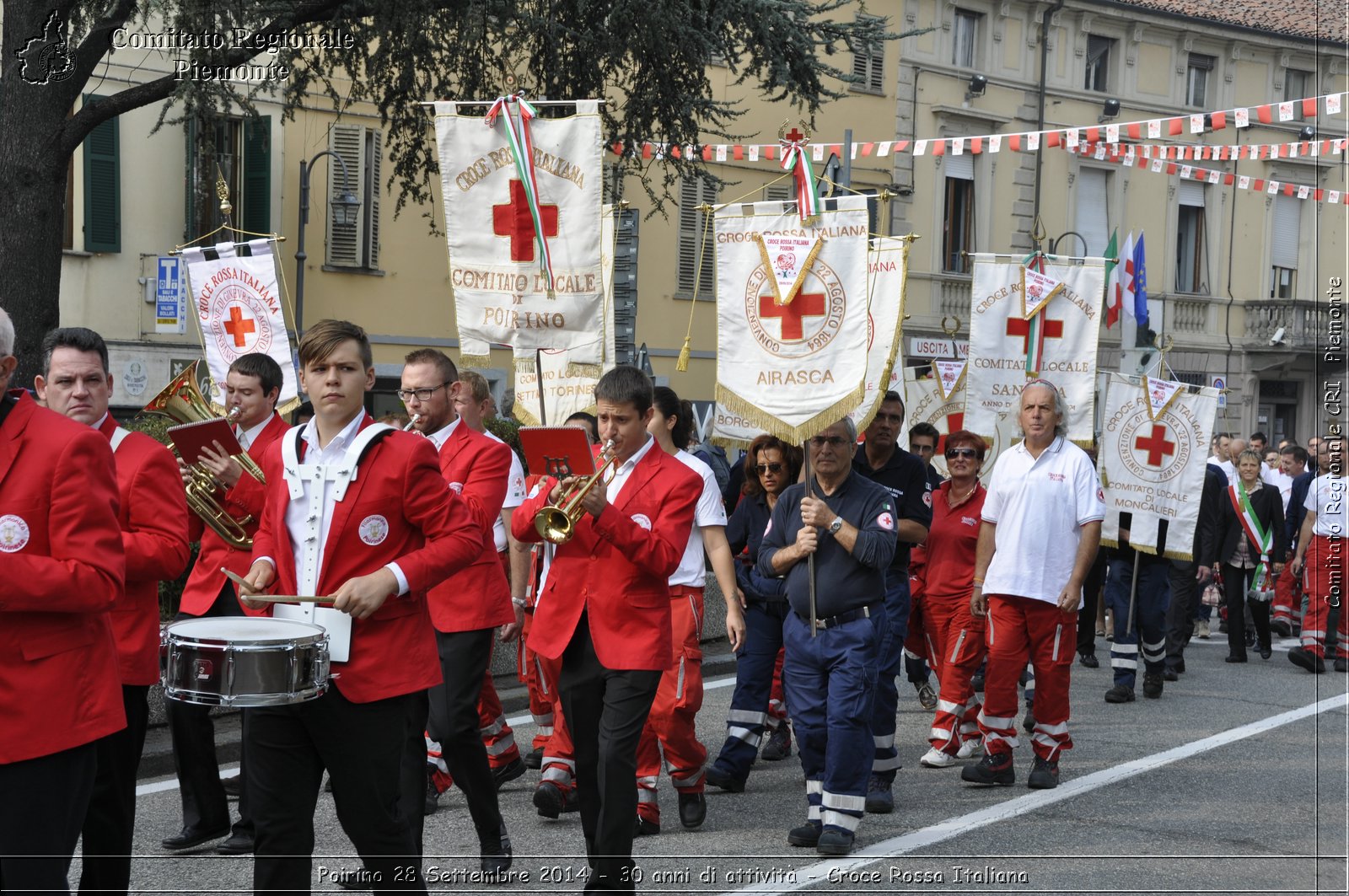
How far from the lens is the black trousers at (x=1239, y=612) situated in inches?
573

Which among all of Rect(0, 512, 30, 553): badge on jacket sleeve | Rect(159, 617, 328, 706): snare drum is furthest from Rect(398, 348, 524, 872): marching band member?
Rect(0, 512, 30, 553): badge on jacket sleeve

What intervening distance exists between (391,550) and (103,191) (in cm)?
1881

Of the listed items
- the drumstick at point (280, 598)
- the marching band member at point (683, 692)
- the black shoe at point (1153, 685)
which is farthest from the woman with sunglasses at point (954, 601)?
the drumstick at point (280, 598)

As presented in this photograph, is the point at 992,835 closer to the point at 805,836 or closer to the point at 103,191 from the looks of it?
the point at 805,836

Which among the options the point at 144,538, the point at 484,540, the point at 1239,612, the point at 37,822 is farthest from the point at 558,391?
the point at 1239,612

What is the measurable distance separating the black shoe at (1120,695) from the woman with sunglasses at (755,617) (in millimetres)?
3489

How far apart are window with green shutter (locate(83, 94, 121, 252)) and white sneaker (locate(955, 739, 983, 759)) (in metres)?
16.2

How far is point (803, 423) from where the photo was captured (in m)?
7.43

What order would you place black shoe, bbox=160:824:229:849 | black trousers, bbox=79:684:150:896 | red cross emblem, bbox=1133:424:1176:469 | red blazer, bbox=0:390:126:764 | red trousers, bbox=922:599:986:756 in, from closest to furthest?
red blazer, bbox=0:390:126:764
black trousers, bbox=79:684:150:896
black shoe, bbox=160:824:229:849
red trousers, bbox=922:599:986:756
red cross emblem, bbox=1133:424:1176:469

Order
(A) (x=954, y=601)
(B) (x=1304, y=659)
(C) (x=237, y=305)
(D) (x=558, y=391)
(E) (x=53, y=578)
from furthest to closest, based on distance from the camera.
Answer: (B) (x=1304, y=659), (C) (x=237, y=305), (D) (x=558, y=391), (A) (x=954, y=601), (E) (x=53, y=578)

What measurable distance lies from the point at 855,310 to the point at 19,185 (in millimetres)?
7233

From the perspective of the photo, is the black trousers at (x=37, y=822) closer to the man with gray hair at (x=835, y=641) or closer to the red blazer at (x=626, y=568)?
the red blazer at (x=626, y=568)

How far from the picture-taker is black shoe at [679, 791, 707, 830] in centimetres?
724

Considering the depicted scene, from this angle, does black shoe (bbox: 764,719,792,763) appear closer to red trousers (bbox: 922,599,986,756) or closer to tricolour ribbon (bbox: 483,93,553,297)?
red trousers (bbox: 922,599,986,756)
